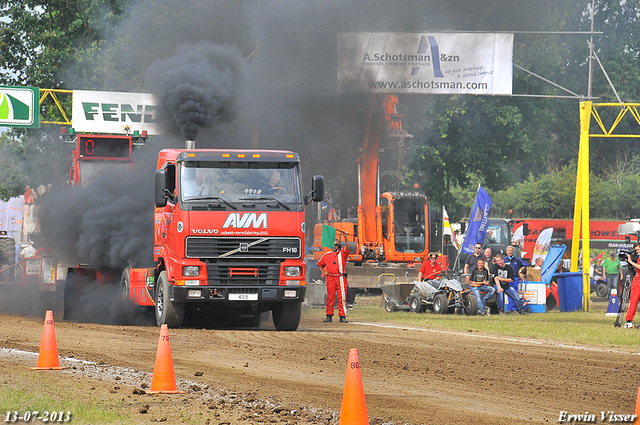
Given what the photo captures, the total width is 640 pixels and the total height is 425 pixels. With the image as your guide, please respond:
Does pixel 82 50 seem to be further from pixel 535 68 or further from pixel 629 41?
pixel 629 41

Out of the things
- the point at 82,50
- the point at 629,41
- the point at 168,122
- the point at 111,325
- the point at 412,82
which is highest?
Answer: the point at 629,41

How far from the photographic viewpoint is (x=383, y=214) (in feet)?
103

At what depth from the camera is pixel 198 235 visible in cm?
1382

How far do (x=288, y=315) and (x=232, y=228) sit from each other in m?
2.25

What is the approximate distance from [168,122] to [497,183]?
2970cm

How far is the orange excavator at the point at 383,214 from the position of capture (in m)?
Answer: 30.3

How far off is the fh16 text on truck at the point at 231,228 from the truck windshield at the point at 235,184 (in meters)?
0.02

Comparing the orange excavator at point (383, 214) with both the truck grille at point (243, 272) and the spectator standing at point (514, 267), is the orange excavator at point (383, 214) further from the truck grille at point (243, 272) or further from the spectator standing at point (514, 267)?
the truck grille at point (243, 272)

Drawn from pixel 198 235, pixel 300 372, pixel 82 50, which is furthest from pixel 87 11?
pixel 300 372

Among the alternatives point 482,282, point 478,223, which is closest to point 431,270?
point 482,282

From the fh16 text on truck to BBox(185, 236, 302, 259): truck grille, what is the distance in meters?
Answer: 0.02

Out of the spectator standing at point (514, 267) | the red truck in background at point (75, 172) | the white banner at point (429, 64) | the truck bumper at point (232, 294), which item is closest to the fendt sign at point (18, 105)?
the red truck in background at point (75, 172)

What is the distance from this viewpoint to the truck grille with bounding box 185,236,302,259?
547 inches

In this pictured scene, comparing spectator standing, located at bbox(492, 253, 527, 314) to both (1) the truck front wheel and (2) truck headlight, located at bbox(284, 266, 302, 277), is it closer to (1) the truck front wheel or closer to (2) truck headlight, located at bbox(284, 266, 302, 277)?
(2) truck headlight, located at bbox(284, 266, 302, 277)
